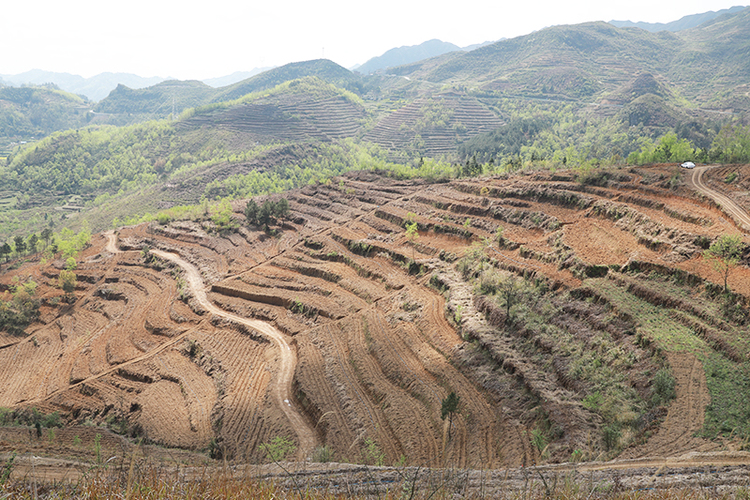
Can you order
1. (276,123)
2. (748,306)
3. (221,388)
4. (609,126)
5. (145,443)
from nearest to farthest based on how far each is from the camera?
1. (748,306)
2. (145,443)
3. (221,388)
4. (609,126)
5. (276,123)

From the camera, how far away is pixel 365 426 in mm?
23922

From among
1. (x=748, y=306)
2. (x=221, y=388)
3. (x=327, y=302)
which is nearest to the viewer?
(x=748, y=306)

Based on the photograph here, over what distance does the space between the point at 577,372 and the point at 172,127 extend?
18457 cm

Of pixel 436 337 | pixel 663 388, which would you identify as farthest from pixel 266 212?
pixel 663 388

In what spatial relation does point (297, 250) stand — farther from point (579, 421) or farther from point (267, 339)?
point (579, 421)

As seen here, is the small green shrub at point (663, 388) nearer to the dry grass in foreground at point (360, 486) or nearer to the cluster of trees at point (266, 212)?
the dry grass in foreground at point (360, 486)

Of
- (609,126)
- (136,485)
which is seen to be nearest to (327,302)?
(136,485)

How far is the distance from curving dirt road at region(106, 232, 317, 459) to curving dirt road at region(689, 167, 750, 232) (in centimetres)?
3441

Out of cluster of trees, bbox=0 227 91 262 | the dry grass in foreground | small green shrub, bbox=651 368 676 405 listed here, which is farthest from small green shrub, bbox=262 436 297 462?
cluster of trees, bbox=0 227 91 262

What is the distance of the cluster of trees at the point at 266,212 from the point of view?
62.2 meters

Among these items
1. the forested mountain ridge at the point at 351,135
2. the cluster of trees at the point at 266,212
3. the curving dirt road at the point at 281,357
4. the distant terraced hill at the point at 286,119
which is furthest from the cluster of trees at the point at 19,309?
the distant terraced hill at the point at 286,119

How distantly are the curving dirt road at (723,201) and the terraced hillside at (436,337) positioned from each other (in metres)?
0.87

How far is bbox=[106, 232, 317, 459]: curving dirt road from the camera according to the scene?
2475cm

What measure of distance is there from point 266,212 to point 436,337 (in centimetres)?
4000
